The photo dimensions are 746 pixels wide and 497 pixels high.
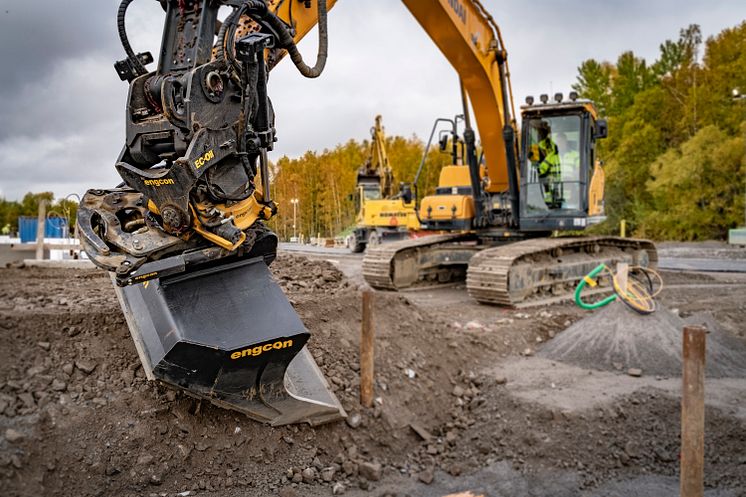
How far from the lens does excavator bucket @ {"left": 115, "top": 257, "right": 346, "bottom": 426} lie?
353 cm

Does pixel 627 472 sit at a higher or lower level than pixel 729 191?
lower

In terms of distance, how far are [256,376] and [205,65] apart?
1.86m

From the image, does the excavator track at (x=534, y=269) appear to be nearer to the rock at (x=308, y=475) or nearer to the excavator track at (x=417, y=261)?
the excavator track at (x=417, y=261)

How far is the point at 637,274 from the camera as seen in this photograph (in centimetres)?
1074

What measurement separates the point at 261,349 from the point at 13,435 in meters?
1.49

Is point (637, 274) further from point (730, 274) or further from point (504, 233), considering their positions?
point (730, 274)

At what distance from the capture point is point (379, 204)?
20500 mm

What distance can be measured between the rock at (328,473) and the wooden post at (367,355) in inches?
29.7

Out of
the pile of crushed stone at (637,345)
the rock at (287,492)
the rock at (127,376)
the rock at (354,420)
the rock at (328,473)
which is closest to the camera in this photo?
the rock at (287,492)

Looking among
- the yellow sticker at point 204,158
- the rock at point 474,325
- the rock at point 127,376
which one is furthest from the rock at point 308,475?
the rock at point 474,325

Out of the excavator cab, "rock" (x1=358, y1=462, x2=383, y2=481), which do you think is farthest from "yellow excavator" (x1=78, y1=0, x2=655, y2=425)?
the excavator cab

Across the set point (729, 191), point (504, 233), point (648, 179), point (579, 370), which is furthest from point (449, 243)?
point (648, 179)

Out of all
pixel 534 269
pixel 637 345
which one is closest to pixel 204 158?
pixel 637 345

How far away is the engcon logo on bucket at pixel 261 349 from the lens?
11.7ft
